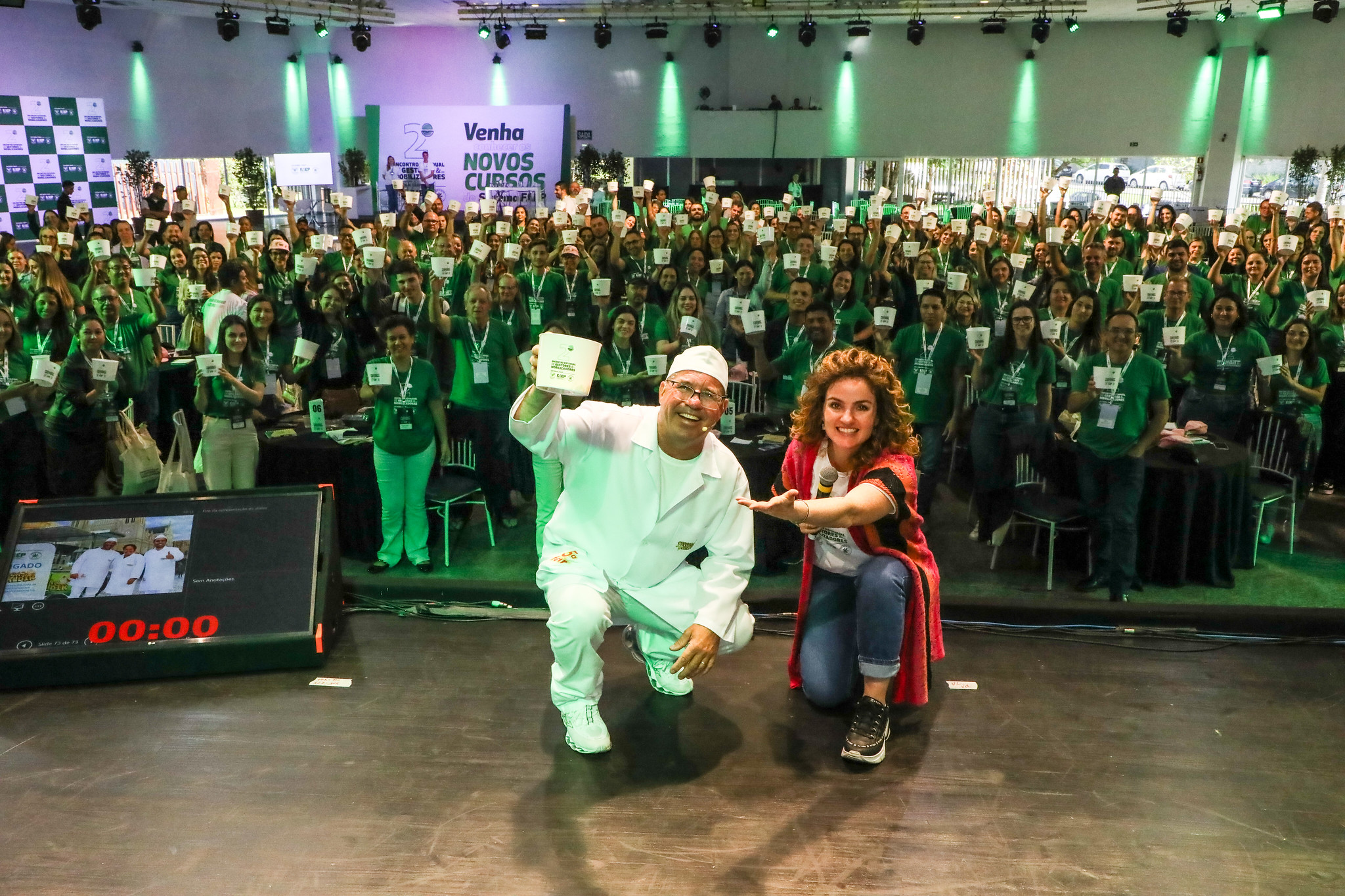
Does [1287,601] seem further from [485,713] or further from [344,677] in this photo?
[344,677]

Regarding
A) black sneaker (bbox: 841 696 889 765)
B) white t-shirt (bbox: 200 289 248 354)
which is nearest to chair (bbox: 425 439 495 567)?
white t-shirt (bbox: 200 289 248 354)

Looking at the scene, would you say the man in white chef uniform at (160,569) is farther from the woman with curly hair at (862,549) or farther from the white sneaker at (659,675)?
the woman with curly hair at (862,549)

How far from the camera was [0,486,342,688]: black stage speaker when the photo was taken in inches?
126

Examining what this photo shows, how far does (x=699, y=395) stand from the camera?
2738 mm

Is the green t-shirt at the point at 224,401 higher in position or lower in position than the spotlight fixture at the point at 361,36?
lower

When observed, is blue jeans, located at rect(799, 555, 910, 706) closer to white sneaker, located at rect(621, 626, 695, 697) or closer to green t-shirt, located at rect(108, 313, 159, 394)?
white sneaker, located at rect(621, 626, 695, 697)

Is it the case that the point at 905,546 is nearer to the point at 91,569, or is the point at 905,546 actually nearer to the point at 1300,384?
the point at 91,569

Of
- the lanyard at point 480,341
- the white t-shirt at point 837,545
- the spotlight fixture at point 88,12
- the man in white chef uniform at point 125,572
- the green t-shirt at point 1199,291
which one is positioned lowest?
the man in white chef uniform at point 125,572

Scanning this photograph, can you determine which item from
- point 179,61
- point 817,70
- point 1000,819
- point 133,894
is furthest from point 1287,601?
point 179,61

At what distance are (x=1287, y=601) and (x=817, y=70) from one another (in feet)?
46.5

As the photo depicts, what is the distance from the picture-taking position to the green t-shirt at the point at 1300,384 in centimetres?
512

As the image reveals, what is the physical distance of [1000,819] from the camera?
2527 millimetres

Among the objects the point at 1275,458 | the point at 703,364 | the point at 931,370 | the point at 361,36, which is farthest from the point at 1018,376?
the point at 361,36

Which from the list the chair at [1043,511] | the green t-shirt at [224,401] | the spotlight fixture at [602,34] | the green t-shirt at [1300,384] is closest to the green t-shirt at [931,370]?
the chair at [1043,511]
